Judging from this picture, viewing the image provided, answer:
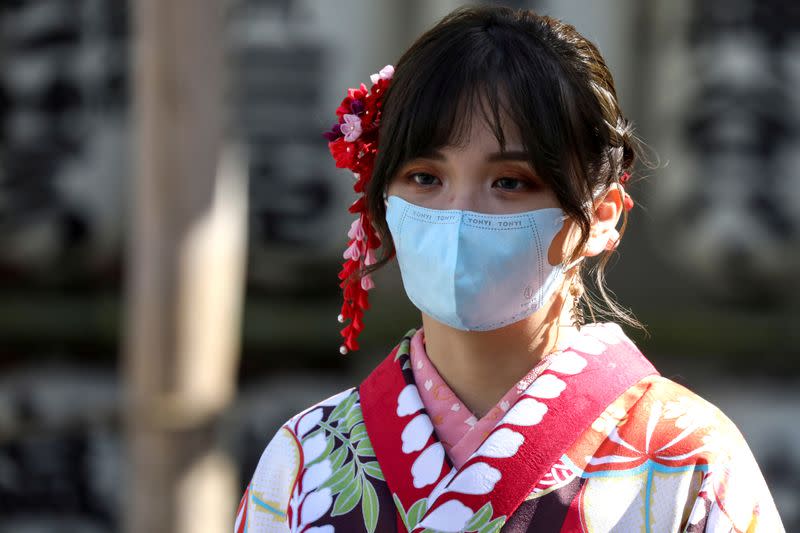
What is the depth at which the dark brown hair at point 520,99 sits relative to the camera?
1617mm

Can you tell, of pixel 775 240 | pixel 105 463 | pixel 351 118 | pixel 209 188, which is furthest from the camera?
pixel 105 463

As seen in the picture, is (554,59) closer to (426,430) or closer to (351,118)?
(351,118)

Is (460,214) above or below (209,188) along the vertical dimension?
above

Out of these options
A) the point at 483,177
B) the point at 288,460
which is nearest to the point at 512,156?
the point at 483,177

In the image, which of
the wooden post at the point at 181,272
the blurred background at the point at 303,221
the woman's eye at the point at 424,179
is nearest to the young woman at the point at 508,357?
the woman's eye at the point at 424,179

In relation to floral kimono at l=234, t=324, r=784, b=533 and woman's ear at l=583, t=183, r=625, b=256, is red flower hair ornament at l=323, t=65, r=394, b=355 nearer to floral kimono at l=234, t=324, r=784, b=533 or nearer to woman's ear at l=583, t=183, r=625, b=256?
floral kimono at l=234, t=324, r=784, b=533

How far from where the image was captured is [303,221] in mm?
4699

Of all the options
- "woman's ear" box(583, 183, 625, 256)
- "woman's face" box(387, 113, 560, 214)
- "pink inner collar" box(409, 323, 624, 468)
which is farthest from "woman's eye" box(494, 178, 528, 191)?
"pink inner collar" box(409, 323, 624, 468)

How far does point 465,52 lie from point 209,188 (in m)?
1.76

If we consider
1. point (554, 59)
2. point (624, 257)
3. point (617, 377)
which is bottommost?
point (624, 257)

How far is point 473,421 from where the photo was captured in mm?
1689

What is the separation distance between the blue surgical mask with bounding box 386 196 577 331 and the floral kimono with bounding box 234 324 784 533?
109mm

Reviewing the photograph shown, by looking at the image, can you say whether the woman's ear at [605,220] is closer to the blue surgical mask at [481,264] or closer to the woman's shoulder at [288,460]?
the blue surgical mask at [481,264]

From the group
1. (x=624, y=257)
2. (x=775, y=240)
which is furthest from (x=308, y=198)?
(x=775, y=240)
